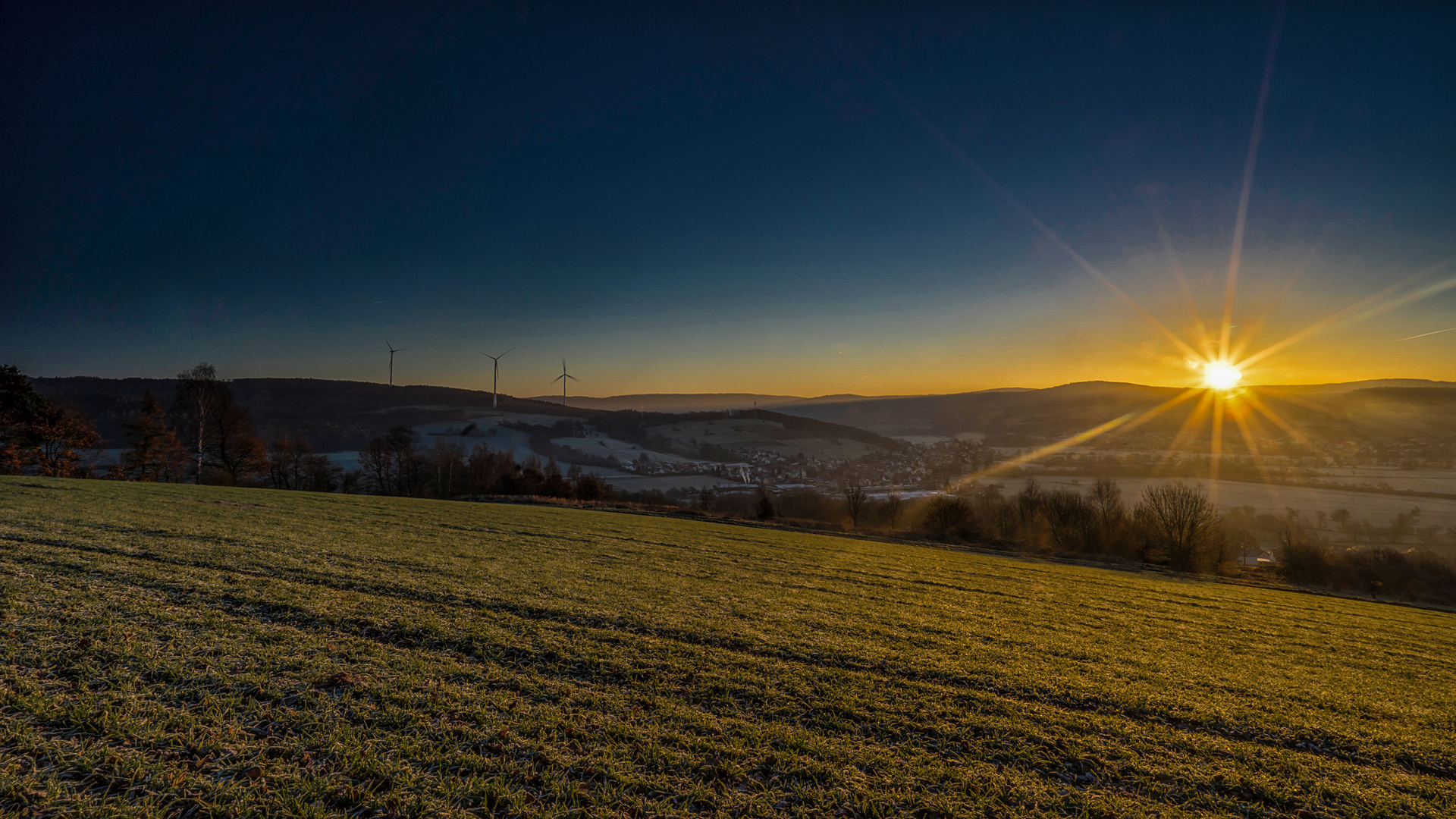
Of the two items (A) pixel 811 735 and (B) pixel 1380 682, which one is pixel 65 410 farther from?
(B) pixel 1380 682

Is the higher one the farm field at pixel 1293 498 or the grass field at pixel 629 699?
the grass field at pixel 629 699

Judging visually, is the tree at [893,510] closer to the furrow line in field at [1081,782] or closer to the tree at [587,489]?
the tree at [587,489]

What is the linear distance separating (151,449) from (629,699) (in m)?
57.8

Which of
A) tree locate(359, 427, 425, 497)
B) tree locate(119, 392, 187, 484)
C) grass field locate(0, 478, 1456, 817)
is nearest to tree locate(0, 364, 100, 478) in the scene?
tree locate(119, 392, 187, 484)

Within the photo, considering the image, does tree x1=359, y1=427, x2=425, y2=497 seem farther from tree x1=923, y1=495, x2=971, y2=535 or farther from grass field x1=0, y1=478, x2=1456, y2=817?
tree x1=923, y1=495, x2=971, y2=535

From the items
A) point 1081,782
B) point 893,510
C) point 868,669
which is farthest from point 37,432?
point 893,510

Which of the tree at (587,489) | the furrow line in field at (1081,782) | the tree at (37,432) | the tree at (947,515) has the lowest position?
the tree at (947,515)

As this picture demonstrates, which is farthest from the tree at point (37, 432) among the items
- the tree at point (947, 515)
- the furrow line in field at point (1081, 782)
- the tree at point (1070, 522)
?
the tree at point (1070, 522)

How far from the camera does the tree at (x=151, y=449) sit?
4141 centimetres

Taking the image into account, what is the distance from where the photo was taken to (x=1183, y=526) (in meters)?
51.8

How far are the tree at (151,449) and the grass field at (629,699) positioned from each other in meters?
42.7

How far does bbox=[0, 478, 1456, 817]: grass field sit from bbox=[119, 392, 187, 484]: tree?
42.7 m

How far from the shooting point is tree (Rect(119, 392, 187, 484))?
41.4 metres

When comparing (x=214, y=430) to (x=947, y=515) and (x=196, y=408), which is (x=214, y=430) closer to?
(x=196, y=408)
